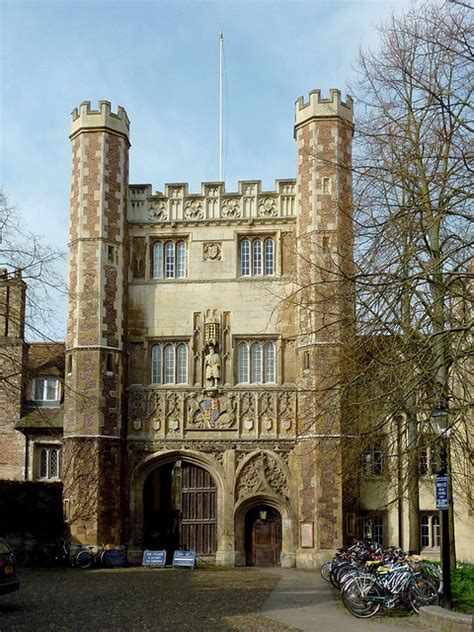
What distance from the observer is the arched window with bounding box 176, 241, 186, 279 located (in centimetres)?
3275

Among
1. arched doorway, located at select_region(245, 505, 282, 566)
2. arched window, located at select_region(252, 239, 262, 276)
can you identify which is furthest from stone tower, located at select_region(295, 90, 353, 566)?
arched doorway, located at select_region(245, 505, 282, 566)

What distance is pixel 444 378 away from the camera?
1708 cm

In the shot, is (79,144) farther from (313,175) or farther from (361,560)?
(361,560)

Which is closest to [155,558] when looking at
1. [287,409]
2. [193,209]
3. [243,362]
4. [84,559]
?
[84,559]

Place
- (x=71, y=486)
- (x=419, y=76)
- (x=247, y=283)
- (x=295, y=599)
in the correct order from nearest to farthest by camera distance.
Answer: (x=419, y=76) → (x=295, y=599) → (x=71, y=486) → (x=247, y=283)

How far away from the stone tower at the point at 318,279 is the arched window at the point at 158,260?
4637 millimetres

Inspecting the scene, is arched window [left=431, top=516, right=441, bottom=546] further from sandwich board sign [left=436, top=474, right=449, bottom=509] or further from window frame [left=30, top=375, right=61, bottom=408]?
sandwich board sign [left=436, top=474, right=449, bottom=509]

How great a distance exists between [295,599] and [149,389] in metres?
12.9

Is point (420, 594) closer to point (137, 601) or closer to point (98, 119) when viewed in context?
point (137, 601)

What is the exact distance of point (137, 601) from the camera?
19.2 metres

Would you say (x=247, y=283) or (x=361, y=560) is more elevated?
(x=247, y=283)

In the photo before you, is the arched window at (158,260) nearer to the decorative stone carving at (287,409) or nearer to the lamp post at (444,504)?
the decorative stone carving at (287,409)

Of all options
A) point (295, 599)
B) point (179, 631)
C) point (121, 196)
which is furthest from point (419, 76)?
point (121, 196)

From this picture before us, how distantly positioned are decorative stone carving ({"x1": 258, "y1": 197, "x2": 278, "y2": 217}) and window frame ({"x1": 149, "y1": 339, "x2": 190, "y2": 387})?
491 cm
